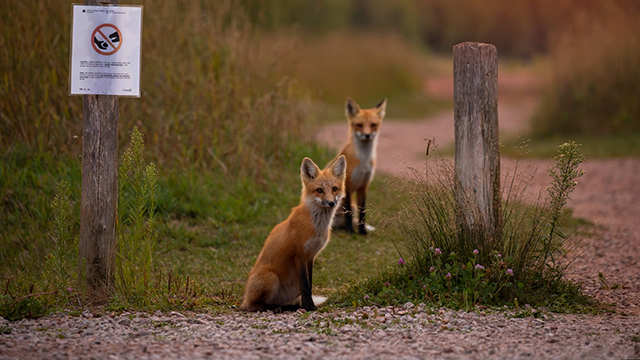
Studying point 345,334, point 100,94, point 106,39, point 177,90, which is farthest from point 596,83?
point 100,94

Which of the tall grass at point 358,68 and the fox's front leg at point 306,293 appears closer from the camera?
the fox's front leg at point 306,293

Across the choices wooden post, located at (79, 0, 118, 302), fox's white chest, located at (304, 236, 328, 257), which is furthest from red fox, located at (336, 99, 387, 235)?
wooden post, located at (79, 0, 118, 302)

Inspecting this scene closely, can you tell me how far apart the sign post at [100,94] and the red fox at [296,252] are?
111cm

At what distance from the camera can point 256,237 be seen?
6.81 metres

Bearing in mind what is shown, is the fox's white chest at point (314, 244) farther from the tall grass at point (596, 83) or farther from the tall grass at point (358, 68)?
the tall grass at point (358, 68)

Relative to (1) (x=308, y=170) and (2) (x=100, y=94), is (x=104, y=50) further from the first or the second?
(1) (x=308, y=170)

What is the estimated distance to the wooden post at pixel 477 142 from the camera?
14.7 ft

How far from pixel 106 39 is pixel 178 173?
3.57 metres

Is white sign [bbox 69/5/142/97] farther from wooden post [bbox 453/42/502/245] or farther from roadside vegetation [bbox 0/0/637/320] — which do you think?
wooden post [bbox 453/42/502/245]

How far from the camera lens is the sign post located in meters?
4.27

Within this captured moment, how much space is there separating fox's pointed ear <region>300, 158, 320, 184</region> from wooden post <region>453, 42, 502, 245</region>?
1.15 meters

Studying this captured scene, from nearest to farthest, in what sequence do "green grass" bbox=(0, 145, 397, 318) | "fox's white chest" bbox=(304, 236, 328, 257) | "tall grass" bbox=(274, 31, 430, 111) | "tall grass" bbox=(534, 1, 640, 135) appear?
"fox's white chest" bbox=(304, 236, 328, 257) → "green grass" bbox=(0, 145, 397, 318) → "tall grass" bbox=(534, 1, 640, 135) → "tall grass" bbox=(274, 31, 430, 111)

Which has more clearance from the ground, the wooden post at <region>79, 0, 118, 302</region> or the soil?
the wooden post at <region>79, 0, 118, 302</region>

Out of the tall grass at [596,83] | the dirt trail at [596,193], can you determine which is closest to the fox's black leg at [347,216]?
the dirt trail at [596,193]
